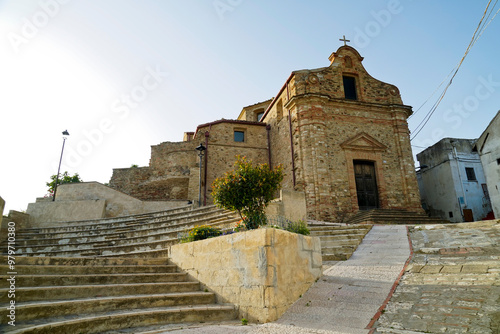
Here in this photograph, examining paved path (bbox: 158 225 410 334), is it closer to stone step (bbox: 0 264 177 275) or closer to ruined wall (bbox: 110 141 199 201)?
stone step (bbox: 0 264 177 275)

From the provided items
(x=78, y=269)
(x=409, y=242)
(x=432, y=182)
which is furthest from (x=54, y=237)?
(x=432, y=182)

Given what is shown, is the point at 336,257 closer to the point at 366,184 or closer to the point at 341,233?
the point at 341,233

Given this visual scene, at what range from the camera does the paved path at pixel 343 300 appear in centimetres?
→ 363

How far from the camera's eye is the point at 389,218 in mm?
13031

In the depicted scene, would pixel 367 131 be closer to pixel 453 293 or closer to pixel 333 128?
pixel 333 128

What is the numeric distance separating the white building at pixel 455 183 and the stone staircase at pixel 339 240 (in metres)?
13.9

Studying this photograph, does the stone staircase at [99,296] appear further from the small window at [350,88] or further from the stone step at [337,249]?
the small window at [350,88]

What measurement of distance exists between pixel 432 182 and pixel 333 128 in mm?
11609

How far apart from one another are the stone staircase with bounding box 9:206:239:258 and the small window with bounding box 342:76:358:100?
10823 millimetres

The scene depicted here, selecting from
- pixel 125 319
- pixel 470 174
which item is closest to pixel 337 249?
pixel 125 319

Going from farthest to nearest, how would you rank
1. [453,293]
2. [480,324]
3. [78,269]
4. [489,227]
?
[489,227] → [78,269] → [453,293] → [480,324]

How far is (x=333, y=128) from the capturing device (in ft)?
50.8

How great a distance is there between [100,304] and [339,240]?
6.23 meters

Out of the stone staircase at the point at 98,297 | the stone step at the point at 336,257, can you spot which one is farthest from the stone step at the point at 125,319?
the stone step at the point at 336,257
